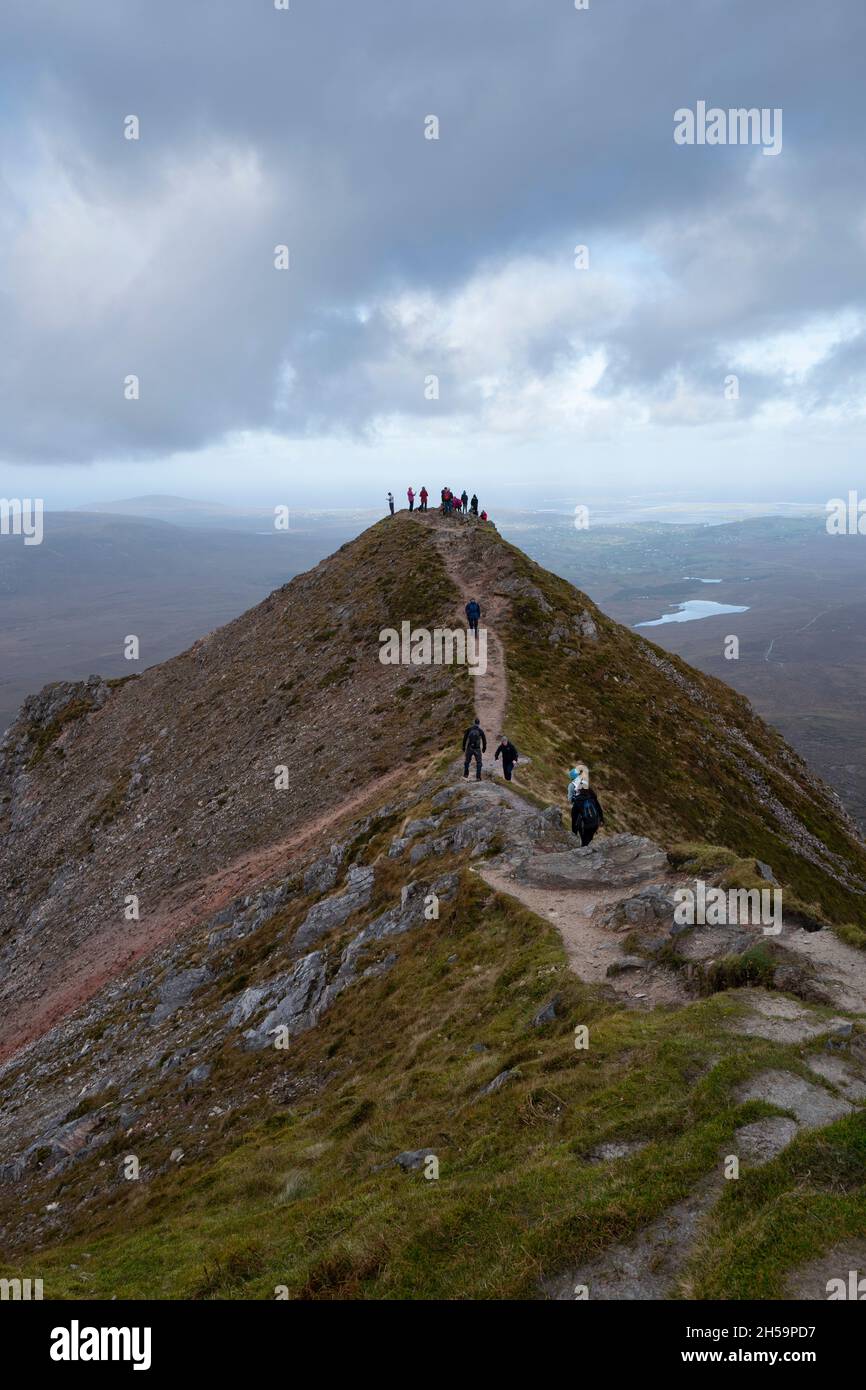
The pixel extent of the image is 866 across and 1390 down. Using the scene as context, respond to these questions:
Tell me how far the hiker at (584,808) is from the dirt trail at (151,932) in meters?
16.1

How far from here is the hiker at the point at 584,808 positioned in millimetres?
27859

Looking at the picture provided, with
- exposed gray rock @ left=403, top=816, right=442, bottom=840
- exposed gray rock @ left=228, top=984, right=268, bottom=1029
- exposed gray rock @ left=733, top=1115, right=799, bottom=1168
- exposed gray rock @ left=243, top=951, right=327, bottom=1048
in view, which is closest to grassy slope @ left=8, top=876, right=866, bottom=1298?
exposed gray rock @ left=733, top=1115, right=799, bottom=1168

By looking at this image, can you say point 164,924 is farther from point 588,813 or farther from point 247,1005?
point 588,813

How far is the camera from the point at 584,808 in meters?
27.9

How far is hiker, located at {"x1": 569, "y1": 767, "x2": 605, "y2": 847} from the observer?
27.9 metres

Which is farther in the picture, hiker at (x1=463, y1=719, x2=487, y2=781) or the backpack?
hiker at (x1=463, y1=719, x2=487, y2=781)

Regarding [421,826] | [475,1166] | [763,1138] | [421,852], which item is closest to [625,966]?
[475,1166]

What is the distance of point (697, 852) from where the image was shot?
24609mm

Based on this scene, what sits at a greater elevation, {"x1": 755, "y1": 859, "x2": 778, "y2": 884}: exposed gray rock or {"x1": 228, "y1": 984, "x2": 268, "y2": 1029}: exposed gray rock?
{"x1": 755, "y1": 859, "x2": 778, "y2": 884}: exposed gray rock

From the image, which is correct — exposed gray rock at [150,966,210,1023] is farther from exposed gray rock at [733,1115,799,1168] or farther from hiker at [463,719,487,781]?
exposed gray rock at [733,1115,799,1168]

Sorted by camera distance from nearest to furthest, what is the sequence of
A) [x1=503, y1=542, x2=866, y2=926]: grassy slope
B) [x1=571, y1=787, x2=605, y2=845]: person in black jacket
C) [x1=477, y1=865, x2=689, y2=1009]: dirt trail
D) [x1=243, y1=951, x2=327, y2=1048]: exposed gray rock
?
[x1=477, y1=865, x2=689, y2=1009]: dirt trail < [x1=243, y1=951, x2=327, y2=1048]: exposed gray rock < [x1=571, y1=787, x2=605, y2=845]: person in black jacket < [x1=503, y1=542, x2=866, y2=926]: grassy slope

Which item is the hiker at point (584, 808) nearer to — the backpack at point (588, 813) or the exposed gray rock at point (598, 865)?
the backpack at point (588, 813)

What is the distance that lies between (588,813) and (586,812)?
0.27ft
